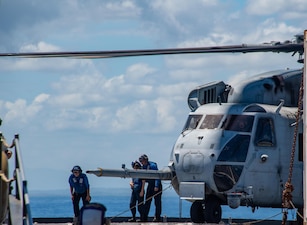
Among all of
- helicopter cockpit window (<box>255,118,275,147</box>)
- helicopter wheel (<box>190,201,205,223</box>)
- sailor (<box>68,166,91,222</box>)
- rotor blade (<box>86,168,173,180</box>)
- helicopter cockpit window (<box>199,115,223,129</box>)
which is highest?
helicopter cockpit window (<box>199,115,223,129</box>)

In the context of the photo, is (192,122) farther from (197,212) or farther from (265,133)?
(197,212)

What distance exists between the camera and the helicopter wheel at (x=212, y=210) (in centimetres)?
2492

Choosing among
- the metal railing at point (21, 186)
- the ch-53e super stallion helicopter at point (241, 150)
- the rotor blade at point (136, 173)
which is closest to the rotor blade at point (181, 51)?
the ch-53e super stallion helicopter at point (241, 150)

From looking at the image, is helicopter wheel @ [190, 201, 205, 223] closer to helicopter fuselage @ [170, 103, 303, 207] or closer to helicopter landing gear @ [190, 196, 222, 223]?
helicopter landing gear @ [190, 196, 222, 223]

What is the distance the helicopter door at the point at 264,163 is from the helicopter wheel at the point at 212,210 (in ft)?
2.84

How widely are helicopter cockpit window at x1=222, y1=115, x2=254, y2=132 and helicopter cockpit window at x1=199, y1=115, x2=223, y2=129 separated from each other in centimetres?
18

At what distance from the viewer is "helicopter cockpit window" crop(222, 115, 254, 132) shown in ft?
81.3

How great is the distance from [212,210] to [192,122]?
6.97 feet

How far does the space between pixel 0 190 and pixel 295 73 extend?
45.0ft

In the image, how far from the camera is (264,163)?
2472 centimetres

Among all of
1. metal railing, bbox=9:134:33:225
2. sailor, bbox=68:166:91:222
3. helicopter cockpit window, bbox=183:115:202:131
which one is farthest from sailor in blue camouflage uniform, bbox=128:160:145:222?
metal railing, bbox=9:134:33:225

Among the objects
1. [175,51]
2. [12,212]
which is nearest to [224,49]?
[175,51]

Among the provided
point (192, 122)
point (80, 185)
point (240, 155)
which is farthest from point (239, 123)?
point (80, 185)

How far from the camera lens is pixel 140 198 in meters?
27.8
